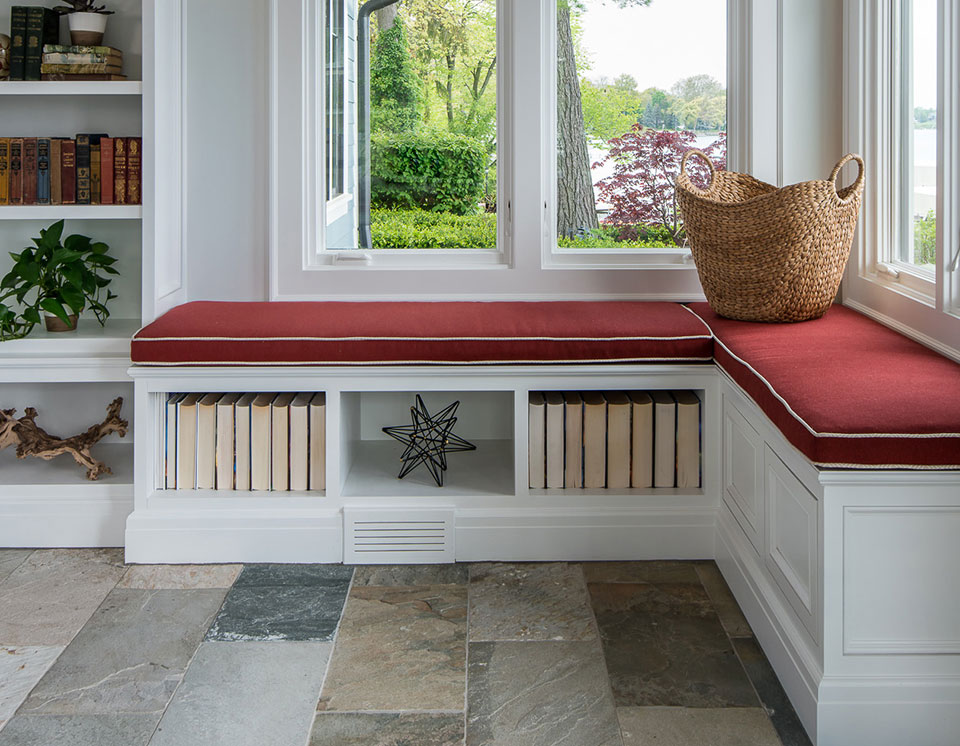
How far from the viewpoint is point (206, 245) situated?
3.57 m

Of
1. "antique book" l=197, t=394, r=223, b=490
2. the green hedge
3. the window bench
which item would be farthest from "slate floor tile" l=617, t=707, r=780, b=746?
the green hedge

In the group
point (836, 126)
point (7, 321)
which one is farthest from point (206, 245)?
point (836, 126)

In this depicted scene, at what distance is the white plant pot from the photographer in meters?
3.26

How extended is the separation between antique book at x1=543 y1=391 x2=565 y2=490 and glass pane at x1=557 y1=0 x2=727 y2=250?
79cm

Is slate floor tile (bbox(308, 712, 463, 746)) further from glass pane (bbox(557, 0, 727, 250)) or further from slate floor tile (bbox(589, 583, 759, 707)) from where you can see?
glass pane (bbox(557, 0, 727, 250))

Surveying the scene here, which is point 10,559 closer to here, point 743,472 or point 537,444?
point 537,444

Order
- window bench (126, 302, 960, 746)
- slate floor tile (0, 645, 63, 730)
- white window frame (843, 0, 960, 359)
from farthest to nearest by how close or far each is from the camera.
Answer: white window frame (843, 0, 960, 359) < window bench (126, 302, 960, 746) < slate floor tile (0, 645, 63, 730)

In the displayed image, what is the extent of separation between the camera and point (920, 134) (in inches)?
115

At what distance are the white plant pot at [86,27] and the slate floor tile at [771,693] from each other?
2.52 m

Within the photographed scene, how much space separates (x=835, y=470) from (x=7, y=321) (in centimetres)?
238

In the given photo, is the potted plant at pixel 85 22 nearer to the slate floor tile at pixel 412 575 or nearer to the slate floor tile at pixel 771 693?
the slate floor tile at pixel 412 575

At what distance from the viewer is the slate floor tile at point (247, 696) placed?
2113 millimetres

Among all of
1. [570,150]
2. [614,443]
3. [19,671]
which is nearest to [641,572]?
[614,443]

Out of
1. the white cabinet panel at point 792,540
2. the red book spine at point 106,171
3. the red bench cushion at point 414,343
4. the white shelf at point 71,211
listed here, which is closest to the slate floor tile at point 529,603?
the white cabinet panel at point 792,540
